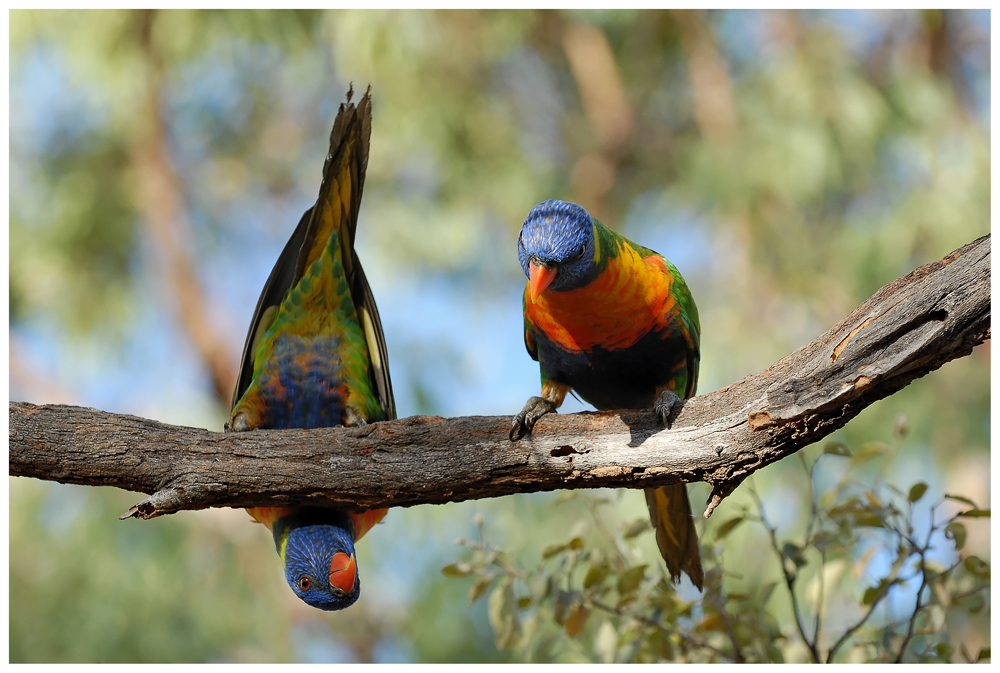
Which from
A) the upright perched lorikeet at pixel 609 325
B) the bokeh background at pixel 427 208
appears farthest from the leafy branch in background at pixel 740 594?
the bokeh background at pixel 427 208

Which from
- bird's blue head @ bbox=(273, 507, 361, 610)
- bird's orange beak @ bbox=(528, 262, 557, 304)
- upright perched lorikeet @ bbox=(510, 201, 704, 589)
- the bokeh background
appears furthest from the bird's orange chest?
the bokeh background

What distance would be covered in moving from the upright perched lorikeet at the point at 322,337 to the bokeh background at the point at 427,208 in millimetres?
A: 2303

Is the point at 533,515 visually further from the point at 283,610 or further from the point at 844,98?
the point at 844,98

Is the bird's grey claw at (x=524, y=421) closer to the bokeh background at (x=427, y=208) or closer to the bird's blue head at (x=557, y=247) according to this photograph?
the bird's blue head at (x=557, y=247)

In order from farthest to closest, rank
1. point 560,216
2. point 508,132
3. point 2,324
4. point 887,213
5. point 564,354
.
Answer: point 508,132 → point 887,213 → point 2,324 → point 564,354 → point 560,216

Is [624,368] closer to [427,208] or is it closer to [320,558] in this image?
[320,558]

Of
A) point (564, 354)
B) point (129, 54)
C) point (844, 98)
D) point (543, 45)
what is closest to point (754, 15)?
point (844, 98)

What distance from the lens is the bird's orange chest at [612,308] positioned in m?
1.86

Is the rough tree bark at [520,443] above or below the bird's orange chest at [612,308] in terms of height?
below

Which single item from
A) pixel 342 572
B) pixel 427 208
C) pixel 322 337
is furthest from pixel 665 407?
pixel 427 208

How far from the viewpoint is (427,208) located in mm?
5734

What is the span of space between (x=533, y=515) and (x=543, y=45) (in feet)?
12.4

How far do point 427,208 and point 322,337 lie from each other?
358 centimetres

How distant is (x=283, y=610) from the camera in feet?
17.8
